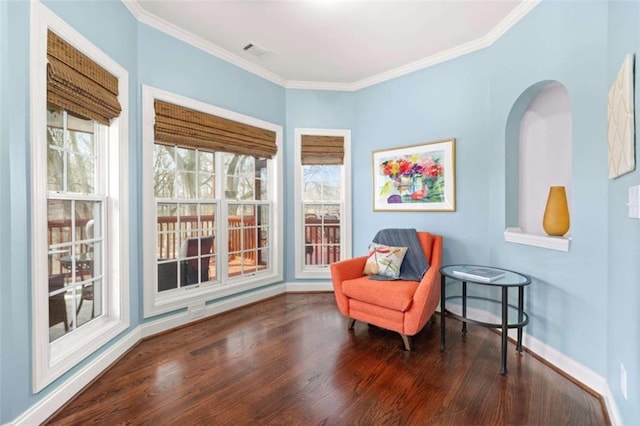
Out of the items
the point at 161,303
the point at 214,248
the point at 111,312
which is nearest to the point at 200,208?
the point at 214,248

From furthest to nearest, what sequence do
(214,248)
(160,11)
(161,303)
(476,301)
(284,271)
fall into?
1. (284,271)
2. (214,248)
3. (476,301)
4. (161,303)
5. (160,11)

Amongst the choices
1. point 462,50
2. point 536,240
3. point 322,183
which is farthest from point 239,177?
point 536,240

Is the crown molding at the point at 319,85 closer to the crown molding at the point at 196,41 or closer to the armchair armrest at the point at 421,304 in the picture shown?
the crown molding at the point at 196,41

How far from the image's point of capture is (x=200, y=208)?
9.82 ft

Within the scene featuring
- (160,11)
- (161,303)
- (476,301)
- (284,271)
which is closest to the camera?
(160,11)

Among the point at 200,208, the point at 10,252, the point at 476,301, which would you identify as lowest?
the point at 476,301

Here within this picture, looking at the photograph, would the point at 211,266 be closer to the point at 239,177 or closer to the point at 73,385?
the point at 239,177

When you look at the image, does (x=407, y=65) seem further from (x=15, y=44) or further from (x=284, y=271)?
(x=15, y=44)

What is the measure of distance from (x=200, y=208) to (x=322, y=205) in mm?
1564

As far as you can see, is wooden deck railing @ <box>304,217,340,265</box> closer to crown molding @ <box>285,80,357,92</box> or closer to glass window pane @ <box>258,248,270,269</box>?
glass window pane @ <box>258,248,270,269</box>

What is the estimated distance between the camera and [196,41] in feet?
9.23

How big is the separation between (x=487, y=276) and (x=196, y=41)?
3.31 metres

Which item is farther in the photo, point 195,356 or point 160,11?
point 160,11

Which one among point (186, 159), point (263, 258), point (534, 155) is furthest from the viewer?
point (263, 258)
